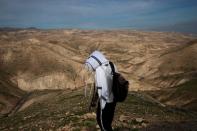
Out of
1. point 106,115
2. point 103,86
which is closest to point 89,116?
point 106,115

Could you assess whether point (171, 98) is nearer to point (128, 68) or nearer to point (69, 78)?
point (69, 78)

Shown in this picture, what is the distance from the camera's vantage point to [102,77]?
9.24 meters

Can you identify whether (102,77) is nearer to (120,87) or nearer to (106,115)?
(120,87)

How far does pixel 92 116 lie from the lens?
66.6ft

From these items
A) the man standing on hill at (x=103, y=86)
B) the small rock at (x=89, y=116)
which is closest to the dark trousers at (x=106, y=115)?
the man standing on hill at (x=103, y=86)

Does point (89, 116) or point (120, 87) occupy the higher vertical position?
point (120, 87)

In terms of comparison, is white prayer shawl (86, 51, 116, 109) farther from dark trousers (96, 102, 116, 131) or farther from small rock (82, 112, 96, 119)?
small rock (82, 112, 96, 119)

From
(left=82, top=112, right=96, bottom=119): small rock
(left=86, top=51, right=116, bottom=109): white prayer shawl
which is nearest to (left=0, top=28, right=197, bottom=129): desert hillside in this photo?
(left=82, top=112, right=96, bottom=119): small rock

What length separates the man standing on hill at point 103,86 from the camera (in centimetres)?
926

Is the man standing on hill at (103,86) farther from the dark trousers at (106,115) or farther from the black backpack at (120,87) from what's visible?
the black backpack at (120,87)

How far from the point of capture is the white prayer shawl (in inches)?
364

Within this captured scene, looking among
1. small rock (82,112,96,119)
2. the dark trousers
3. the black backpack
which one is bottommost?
small rock (82,112,96,119)

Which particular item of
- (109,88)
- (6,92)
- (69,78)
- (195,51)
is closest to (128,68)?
(195,51)

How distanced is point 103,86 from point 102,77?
0.23 m
